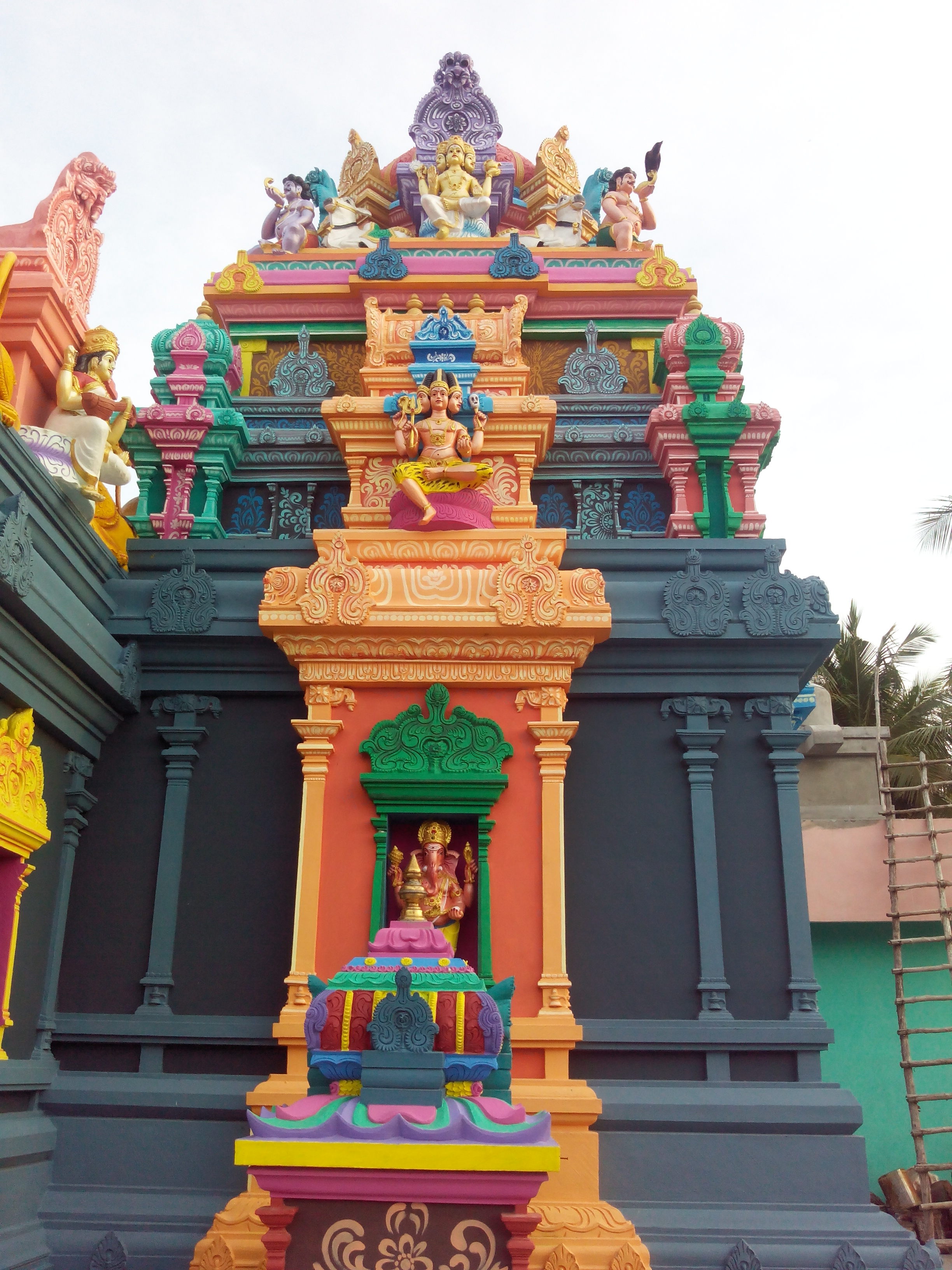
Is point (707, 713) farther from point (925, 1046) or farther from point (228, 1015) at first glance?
point (925, 1046)

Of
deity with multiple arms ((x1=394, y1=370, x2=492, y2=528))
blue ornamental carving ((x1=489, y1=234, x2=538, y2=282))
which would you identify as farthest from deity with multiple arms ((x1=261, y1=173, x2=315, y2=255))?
deity with multiple arms ((x1=394, y1=370, x2=492, y2=528))

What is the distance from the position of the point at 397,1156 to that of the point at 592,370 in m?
9.23

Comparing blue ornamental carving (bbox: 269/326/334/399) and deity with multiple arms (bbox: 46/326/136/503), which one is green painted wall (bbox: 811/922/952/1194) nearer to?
blue ornamental carving (bbox: 269/326/334/399)

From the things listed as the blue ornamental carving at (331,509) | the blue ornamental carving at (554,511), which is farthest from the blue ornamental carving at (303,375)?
the blue ornamental carving at (554,511)

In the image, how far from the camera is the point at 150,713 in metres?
9.35

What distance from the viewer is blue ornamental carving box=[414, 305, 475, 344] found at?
1036 cm

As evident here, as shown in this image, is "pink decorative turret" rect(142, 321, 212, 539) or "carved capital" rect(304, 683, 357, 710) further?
"pink decorative turret" rect(142, 321, 212, 539)

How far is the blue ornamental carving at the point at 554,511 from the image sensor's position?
11.3 m

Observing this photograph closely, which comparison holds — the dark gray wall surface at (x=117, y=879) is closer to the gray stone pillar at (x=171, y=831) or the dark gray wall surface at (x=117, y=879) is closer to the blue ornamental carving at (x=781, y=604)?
the gray stone pillar at (x=171, y=831)

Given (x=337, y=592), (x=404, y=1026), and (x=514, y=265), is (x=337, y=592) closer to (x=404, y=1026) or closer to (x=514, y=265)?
(x=404, y=1026)

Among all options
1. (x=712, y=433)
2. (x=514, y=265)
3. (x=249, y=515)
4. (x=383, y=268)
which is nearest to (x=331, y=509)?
(x=249, y=515)

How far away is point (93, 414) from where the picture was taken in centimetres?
945

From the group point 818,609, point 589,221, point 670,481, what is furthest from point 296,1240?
point 589,221

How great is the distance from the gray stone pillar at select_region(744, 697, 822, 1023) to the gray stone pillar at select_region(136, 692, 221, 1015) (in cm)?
480
